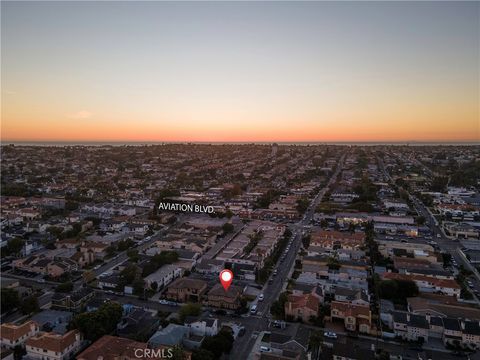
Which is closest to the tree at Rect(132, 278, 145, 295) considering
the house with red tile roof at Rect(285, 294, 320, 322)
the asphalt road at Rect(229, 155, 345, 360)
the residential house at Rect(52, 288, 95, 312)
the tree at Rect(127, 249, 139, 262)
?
the residential house at Rect(52, 288, 95, 312)

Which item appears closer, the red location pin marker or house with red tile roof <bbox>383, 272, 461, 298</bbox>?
house with red tile roof <bbox>383, 272, 461, 298</bbox>

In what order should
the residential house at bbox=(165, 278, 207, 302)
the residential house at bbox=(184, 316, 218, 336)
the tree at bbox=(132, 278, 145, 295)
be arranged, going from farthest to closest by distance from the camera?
the tree at bbox=(132, 278, 145, 295) < the residential house at bbox=(165, 278, 207, 302) < the residential house at bbox=(184, 316, 218, 336)

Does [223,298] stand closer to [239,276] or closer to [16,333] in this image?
[239,276]

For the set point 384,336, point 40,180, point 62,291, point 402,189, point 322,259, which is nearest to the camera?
point 384,336

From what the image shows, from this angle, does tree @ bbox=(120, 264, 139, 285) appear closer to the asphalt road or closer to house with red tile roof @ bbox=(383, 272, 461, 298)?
the asphalt road

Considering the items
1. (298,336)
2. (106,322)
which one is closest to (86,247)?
(106,322)

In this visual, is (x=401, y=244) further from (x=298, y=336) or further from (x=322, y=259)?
(x=298, y=336)

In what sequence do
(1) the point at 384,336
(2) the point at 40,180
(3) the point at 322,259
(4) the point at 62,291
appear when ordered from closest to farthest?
(1) the point at 384,336 < (4) the point at 62,291 < (3) the point at 322,259 < (2) the point at 40,180

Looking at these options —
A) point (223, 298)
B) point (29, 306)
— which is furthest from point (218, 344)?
point (29, 306)
